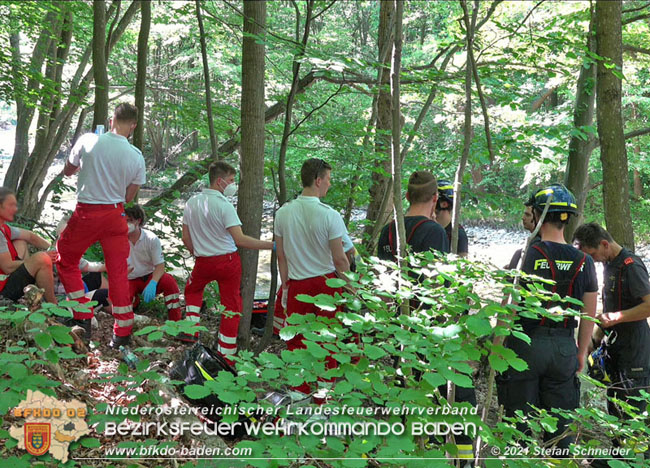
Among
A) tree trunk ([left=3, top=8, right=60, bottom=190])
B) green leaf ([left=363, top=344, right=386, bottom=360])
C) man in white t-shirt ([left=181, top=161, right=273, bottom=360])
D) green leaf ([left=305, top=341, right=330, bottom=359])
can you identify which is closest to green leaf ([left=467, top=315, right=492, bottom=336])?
green leaf ([left=363, top=344, right=386, bottom=360])

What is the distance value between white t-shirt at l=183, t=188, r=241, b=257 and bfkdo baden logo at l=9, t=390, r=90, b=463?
7.27 feet

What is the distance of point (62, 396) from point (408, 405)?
201cm

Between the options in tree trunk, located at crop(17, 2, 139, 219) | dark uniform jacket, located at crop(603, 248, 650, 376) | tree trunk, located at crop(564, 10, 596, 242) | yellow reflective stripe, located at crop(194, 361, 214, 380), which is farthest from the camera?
tree trunk, located at crop(17, 2, 139, 219)

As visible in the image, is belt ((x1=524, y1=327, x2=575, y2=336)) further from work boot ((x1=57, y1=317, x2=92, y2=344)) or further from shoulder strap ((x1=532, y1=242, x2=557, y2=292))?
work boot ((x1=57, y1=317, x2=92, y2=344))

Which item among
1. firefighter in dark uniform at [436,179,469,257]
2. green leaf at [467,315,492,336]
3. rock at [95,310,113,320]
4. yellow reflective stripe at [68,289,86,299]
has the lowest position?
rock at [95,310,113,320]

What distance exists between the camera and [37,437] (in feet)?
7.46

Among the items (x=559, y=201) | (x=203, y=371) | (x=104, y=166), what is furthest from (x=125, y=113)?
(x=559, y=201)

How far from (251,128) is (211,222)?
909mm

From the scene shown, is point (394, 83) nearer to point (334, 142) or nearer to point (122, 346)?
point (122, 346)

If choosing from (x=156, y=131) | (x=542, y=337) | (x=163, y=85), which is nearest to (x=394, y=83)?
(x=542, y=337)

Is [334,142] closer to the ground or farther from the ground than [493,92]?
closer to the ground

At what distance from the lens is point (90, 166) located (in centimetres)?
406

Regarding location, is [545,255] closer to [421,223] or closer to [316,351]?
[421,223]

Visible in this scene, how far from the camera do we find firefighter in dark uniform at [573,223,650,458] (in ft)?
12.1
